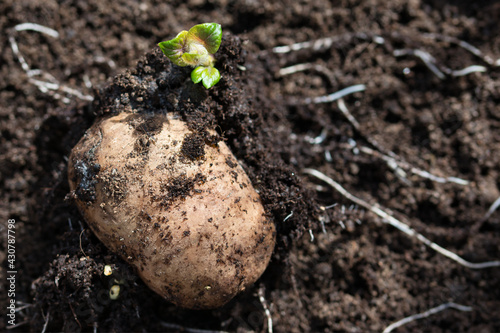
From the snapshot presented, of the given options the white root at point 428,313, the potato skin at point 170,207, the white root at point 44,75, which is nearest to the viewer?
the potato skin at point 170,207

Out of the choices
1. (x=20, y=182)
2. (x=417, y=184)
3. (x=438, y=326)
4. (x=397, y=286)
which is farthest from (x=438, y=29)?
(x=20, y=182)

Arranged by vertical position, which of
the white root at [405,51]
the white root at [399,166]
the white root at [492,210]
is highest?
the white root at [405,51]

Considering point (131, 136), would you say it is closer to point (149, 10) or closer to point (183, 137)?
point (183, 137)

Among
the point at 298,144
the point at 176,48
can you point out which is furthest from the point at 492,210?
the point at 176,48

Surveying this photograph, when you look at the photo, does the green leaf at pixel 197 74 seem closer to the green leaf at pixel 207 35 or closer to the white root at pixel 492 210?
the green leaf at pixel 207 35

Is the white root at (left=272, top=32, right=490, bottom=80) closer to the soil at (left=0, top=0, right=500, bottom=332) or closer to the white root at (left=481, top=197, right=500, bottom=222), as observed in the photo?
the soil at (left=0, top=0, right=500, bottom=332)

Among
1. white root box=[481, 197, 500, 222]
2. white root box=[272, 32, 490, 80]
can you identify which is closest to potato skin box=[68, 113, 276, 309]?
white root box=[272, 32, 490, 80]

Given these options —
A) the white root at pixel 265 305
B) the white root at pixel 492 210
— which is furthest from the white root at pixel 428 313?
the white root at pixel 265 305

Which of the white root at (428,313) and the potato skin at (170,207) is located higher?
the potato skin at (170,207)
